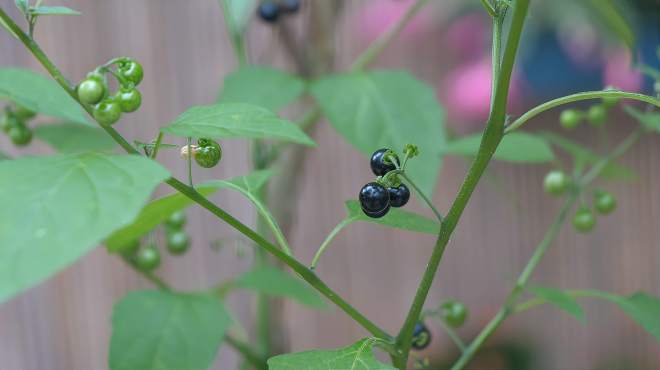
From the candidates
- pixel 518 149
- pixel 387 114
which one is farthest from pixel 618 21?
pixel 387 114

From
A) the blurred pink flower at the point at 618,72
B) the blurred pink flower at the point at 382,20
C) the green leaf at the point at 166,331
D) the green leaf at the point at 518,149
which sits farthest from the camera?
the blurred pink flower at the point at 382,20

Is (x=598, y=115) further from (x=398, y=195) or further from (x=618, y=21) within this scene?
(x=398, y=195)

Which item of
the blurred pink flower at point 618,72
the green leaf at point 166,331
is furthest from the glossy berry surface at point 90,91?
the blurred pink flower at point 618,72

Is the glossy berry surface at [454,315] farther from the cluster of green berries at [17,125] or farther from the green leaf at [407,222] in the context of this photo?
the cluster of green berries at [17,125]

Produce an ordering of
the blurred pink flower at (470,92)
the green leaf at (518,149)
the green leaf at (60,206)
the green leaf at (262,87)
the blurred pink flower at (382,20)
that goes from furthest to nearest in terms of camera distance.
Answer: the blurred pink flower at (470,92) < the blurred pink flower at (382,20) < the green leaf at (262,87) < the green leaf at (518,149) < the green leaf at (60,206)

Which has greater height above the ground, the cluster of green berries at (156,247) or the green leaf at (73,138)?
the green leaf at (73,138)

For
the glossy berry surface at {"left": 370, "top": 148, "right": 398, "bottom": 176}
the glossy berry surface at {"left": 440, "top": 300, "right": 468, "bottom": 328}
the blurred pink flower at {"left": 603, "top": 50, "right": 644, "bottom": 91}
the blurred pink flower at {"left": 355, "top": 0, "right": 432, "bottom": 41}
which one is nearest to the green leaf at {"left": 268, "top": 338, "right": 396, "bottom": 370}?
the glossy berry surface at {"left": 370, "top": 148, "right": 398, "bottom": 176}
